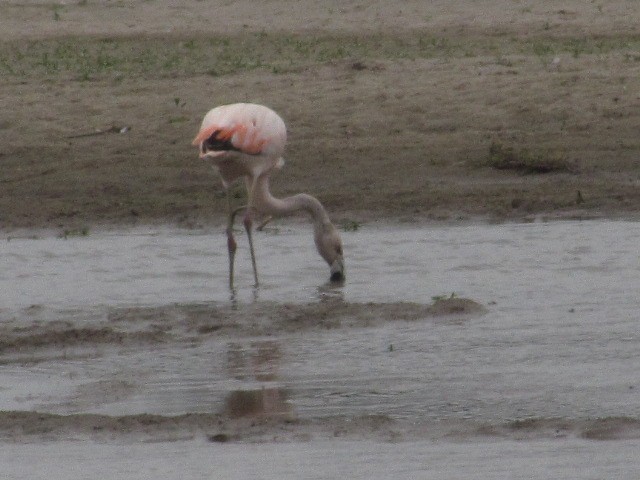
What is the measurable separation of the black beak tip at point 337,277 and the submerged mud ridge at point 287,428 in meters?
3.33

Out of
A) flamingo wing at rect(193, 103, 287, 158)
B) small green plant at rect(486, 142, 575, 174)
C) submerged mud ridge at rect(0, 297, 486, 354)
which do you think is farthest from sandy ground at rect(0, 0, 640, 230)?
submerged mud ridge at rect(0, 297, 486, 354)

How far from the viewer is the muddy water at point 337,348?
6.56 m

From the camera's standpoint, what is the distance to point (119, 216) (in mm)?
12430

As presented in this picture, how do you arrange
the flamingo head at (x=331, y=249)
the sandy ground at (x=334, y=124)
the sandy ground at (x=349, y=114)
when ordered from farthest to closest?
the sandy ground at (x=349, y=114) → the sandy ground at (x=334, y=124) → the flamingo head at (x=331, y=249)

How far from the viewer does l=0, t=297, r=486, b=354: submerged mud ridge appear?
8570mm

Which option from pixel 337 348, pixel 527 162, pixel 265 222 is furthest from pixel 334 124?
pixel 337 348

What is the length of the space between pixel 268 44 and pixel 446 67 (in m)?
2.93

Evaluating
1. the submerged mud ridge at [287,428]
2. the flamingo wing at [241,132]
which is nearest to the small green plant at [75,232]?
the flamingo wing at [241,132]

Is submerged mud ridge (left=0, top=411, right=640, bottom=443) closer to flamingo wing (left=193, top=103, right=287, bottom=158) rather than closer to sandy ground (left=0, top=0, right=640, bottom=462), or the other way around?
sandy ground (left=0, top=0, right=640, bottom=462)

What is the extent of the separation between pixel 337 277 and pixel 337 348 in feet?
6.29

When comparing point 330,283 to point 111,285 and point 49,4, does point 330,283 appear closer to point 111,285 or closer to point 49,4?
point 111,285

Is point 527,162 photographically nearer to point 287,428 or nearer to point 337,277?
→ point 337,277

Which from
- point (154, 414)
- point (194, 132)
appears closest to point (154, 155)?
point (194, 132)

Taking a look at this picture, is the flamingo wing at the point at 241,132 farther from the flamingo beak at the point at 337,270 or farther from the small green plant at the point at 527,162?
the small green plant at the point at 527,162
